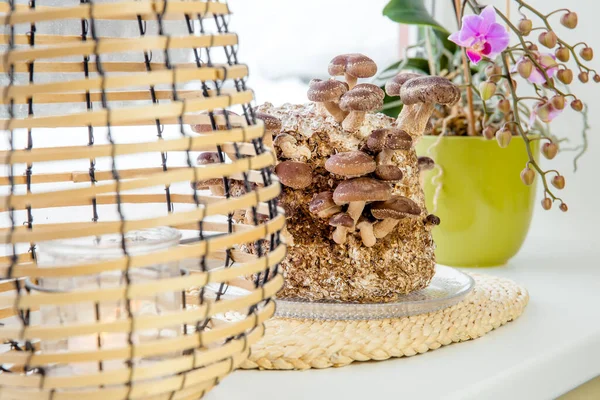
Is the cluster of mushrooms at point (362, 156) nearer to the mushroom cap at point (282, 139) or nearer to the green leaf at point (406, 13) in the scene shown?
the mushroom cap at point (282, 139)

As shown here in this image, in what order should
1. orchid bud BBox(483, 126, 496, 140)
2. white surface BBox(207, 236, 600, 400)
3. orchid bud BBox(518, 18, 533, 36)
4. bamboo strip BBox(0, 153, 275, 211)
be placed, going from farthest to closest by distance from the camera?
orchid bud BBox(483, 126, 496, 140), orchid bud BBox(518, 18, 533, 36), white surface BBox(207, 236, 600, 400), bamboo strip BBox(0, 153, 275, 211)

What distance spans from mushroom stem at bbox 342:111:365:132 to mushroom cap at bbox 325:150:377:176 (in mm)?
67

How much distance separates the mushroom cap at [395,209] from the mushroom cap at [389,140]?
0.06 meters

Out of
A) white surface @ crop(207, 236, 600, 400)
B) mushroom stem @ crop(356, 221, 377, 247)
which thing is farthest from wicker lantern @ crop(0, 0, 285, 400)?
mushroom stem @ crop(356, 221, 377, 247)

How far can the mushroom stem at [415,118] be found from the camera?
0.85 m

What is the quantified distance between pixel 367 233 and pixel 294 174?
0.36 feet

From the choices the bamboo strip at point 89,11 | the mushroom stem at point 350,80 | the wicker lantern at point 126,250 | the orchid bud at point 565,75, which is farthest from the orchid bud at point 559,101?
the bamboo strip at point 89,11

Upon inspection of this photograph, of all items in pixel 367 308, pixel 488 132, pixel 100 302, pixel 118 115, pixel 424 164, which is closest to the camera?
pixel 118 115

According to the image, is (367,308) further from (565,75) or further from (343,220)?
(565,75)

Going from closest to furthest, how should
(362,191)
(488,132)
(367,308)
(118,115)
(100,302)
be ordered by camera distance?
(118,115)
(100,302)
(362,191)
(367,308)
(488,132)

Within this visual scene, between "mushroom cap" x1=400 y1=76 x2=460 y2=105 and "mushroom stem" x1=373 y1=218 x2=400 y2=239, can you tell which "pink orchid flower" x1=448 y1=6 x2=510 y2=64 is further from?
"mushroom stem" x1=373 y1=218 x2=400 y2=239

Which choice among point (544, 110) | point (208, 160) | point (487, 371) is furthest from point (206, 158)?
point (544, 110)

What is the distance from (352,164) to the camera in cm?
75

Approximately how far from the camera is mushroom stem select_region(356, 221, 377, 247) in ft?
Answer: 2.69
